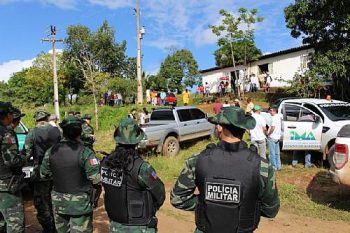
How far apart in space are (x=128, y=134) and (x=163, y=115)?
33.6 feet

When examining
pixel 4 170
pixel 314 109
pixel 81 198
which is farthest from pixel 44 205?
pixel 314 109

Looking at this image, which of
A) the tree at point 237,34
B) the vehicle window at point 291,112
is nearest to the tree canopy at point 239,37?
the tree at point 237,34

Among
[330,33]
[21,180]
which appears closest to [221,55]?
[330,33]

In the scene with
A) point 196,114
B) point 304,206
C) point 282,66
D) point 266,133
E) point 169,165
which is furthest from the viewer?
point 282,66

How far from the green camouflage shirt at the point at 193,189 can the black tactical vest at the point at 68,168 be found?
1.52 metres

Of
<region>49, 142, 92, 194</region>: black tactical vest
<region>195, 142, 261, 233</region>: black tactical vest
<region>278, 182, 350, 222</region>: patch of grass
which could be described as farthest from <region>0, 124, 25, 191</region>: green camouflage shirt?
<region>278, 182, 350, 222</region>: patch of grass

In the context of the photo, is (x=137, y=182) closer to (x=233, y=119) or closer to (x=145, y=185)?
(x=145, y=185)

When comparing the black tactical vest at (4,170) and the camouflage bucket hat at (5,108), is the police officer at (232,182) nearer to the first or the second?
→ the black tactical vest at (4,170)

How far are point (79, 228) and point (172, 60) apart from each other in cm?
4413

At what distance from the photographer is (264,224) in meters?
6.56

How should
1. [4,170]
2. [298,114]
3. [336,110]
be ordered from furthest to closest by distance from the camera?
[298,114], [336,110], [4,170]

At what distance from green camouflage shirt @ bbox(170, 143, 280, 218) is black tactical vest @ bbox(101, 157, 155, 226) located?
50 centimetres

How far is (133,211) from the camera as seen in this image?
3555 millimetres

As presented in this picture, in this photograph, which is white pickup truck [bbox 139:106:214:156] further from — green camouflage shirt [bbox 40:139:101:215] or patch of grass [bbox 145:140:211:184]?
green camouflage shirt [bbox 40:139:101:215]
